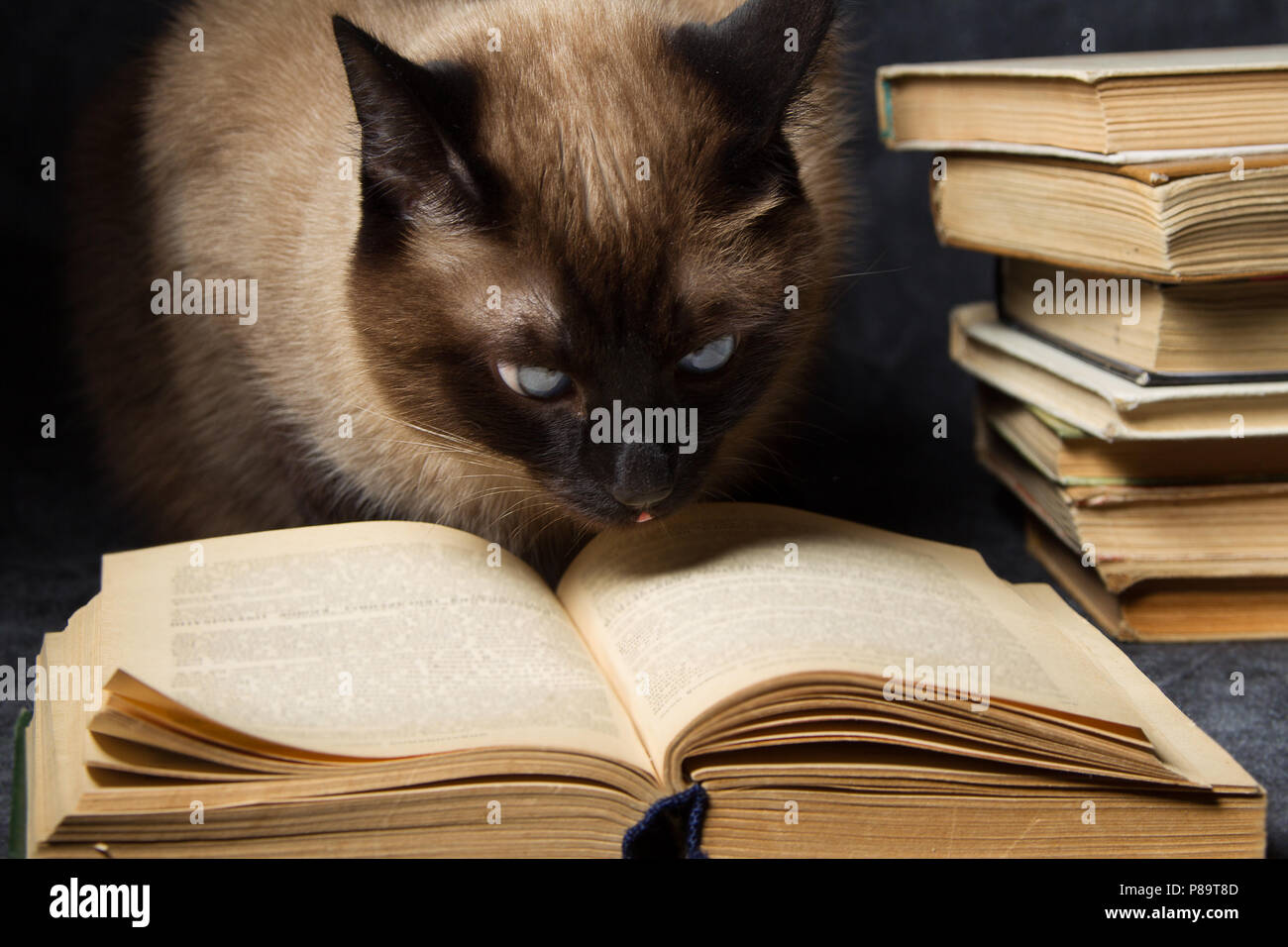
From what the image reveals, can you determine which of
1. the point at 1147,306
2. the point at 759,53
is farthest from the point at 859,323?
the point at 759,53

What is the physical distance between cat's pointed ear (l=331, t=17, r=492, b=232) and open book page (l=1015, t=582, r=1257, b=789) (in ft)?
2.06

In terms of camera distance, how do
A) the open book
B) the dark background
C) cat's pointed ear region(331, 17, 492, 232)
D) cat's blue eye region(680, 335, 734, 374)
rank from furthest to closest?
the dark background < cat's blue eye region(680, 335, 734, 374) < cat's pointed ear region(331, 17, 492, 232) < the open book

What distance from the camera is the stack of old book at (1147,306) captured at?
1.20 metres

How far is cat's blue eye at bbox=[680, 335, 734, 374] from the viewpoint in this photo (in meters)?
1.11

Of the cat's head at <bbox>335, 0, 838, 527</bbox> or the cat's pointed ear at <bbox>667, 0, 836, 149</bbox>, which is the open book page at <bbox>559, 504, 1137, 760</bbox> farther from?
the cat's pointed ear at <bbox>667, 0, 836, 149</bbox>

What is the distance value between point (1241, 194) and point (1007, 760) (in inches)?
22.4

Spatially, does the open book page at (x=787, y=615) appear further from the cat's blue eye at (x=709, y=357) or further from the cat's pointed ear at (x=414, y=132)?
the cat's pointed ear at (x=414, y=132)

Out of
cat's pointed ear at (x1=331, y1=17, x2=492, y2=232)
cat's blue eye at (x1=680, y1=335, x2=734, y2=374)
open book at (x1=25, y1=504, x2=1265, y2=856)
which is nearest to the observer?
open book at (x1=25, y1=504, x2=1265, y2=856)

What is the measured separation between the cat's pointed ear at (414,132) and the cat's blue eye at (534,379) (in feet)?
0.41

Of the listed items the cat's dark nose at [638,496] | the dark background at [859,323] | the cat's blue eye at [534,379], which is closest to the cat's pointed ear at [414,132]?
the cat's blue eye at [534,379]

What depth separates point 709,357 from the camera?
1.13 metres

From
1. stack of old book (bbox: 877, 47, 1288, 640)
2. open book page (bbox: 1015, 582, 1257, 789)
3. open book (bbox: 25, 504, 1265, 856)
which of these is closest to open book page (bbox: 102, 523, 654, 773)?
open book (bbox: 25, 504, 1265, 856)

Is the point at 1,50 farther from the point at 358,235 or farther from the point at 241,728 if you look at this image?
the point at 241,728
